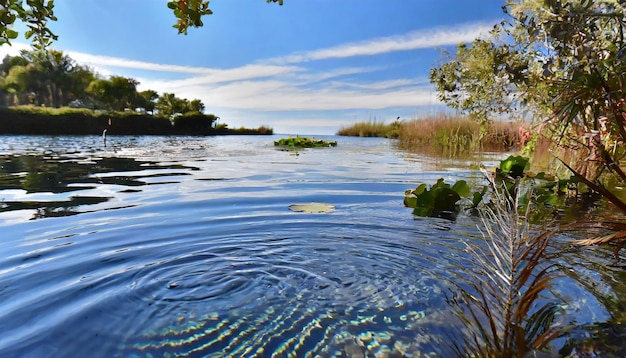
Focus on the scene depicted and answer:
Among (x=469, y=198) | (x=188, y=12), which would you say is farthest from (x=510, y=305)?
(x=469, y=198)

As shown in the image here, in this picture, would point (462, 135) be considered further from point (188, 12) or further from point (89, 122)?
point (89, 122)

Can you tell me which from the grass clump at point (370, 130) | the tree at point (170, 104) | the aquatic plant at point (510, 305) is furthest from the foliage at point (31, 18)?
the tree at point (170, 104)

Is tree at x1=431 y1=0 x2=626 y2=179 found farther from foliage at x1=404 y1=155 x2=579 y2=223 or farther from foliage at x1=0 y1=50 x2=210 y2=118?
foliage at x1=0 y1=50 x2=210 y2=118

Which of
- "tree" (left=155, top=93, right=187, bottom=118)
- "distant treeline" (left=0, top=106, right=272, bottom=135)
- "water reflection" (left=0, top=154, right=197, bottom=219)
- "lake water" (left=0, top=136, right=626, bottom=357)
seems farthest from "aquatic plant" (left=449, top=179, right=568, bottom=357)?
"tree" (left=155, top=93, right=187, bottom=118)

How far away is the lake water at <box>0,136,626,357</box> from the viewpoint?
1444 millimetres

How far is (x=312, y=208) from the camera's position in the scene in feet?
12.5

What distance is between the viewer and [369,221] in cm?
339

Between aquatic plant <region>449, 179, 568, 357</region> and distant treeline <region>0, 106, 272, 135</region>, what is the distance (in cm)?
2207

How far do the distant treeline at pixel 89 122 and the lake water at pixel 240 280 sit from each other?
19.7 meters

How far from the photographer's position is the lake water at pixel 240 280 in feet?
4.74

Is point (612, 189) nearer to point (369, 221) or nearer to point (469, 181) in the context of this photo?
point (469, 181)

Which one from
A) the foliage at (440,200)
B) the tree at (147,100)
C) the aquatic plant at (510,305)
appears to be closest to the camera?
the aquatic plant at (510,305)

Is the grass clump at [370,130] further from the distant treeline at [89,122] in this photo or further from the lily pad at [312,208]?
the lily pad at [312,208]

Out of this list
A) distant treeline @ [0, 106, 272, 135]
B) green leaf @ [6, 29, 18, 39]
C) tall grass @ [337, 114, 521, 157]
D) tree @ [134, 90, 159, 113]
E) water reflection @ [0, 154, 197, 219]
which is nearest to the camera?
green leaf @ [6, 29, 18, 39]
